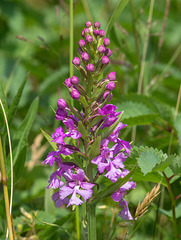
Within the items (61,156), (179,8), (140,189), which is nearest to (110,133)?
(61,156)

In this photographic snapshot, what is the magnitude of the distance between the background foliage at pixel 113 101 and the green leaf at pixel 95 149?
0.18m

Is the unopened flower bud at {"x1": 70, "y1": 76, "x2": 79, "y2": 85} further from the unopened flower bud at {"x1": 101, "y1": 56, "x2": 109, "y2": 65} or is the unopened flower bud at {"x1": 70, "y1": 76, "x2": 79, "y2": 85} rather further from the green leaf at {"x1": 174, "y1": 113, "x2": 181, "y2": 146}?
the green leaf at {"x1": 174, "y1": 113, "x2": 181, "y2": 146}

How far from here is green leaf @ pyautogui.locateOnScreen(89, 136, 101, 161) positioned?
1029 millimetres

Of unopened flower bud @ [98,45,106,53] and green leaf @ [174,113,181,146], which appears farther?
green leaf @ [174,113,181,146]

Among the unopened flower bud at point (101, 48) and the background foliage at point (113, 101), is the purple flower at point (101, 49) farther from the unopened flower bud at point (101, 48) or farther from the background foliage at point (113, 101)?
the background foliage at point (113, 101)

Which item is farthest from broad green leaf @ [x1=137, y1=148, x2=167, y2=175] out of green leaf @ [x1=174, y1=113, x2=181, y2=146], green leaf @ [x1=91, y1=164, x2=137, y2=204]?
green leaf @ [x1=174, y1=113, x2=181, y2=146]

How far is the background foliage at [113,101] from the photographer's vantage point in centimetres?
150

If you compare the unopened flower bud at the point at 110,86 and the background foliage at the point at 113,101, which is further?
the background foliage at the point at 113,101

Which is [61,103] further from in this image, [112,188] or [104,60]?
[112,188]

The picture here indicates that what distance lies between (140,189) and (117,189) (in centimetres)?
122

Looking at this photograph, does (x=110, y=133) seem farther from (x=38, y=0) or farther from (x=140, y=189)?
(x=38, y=0)

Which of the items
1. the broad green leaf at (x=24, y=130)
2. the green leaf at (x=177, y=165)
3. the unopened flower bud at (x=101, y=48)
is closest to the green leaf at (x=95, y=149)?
the unopened flower bud at (x=101, y=48)

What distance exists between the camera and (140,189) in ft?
7.45

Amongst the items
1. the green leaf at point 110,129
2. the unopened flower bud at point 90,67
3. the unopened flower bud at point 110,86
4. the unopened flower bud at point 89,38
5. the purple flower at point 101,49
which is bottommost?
the green leaf at point 110,129
